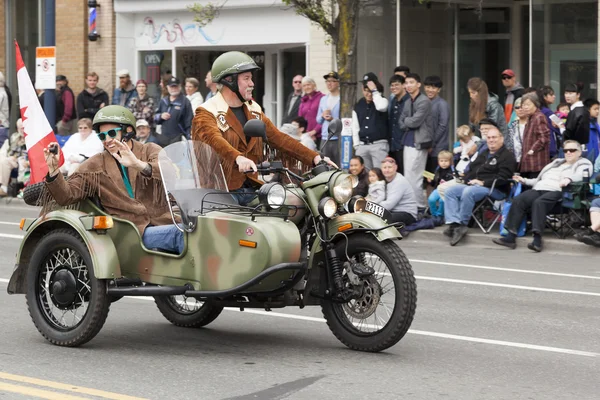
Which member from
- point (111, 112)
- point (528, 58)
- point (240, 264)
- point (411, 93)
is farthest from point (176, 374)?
point (528, 58)

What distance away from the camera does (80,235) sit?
26.0 ft

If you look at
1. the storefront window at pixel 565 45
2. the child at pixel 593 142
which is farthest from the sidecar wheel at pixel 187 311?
the storefront window at pixel 565 45

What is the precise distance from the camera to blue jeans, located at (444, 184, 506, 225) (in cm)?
1548

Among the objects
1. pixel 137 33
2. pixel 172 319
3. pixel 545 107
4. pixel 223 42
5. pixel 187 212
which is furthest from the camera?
pixel 137 33

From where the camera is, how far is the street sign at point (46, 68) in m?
20.7

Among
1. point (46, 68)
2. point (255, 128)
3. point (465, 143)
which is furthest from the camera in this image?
point (46, 68)

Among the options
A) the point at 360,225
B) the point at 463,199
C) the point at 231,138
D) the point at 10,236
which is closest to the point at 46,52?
the point at 10,236

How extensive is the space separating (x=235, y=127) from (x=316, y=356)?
173cm

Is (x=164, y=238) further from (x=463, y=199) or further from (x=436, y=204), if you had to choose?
(x=436, y=204)

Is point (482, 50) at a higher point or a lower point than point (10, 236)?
higher

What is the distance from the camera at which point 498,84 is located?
845 inches

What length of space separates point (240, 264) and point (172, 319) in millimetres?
1568

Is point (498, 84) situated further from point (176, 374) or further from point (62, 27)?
point (176, 374)

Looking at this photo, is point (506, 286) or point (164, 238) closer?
point (164, 238)
